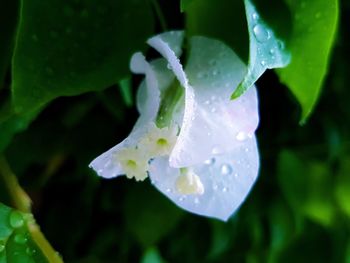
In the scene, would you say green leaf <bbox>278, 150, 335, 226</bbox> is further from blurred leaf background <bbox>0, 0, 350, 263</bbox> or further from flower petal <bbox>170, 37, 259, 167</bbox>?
flower petal <bbox>170, 37, 259, 167</bbox>

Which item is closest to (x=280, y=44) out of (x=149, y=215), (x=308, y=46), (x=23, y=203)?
(x=308, y=46)

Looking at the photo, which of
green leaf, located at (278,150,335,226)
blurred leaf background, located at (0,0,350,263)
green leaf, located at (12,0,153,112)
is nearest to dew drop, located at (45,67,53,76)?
green leaf, located at (12,0,153,112)

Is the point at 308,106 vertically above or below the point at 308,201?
above

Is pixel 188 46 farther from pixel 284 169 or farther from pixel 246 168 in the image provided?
pixel 284 169

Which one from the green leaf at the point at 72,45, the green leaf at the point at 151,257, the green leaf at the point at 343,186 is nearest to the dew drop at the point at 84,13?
the green leaf at the point at 72,45

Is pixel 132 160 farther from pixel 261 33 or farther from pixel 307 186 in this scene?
pixel 307 186

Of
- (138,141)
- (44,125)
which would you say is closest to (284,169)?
(44,125)

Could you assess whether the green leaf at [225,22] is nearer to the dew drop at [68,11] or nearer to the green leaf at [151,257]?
the dew drop at [68,11]
